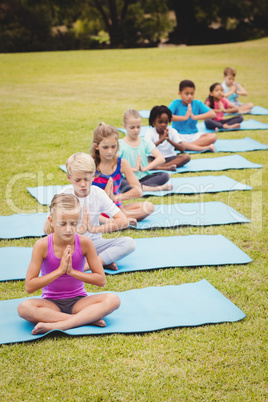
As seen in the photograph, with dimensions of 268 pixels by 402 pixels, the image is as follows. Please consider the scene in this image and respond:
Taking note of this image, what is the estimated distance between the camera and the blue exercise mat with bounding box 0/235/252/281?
13.4 feet

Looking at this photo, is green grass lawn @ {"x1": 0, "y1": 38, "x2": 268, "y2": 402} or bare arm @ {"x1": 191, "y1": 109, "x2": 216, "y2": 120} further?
bare arm @ {"x1": 191, "y1": 109, "x2": 216, "y2": 120}

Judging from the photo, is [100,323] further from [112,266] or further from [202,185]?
[202,185]

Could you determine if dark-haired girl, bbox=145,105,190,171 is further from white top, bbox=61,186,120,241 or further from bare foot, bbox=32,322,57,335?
bare foot, bbox=32,322,57,335

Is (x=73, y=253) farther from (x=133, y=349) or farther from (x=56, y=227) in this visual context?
(x=133, y=349)

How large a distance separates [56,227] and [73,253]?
23cm

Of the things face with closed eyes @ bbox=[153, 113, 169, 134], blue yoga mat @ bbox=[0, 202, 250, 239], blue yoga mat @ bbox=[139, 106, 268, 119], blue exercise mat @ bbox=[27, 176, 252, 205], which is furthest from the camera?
blue yoga mat @ bbox=[139, 106, 268, 119]

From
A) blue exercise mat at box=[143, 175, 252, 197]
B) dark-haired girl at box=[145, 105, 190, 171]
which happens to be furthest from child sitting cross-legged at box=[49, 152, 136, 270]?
dark-haired girl at box=[145, 105, 190, 171]

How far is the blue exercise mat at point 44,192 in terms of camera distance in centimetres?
574

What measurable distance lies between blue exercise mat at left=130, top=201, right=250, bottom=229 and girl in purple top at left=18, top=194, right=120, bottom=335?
1868 millimetres

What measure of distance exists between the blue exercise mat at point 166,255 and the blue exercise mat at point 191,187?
1390mm

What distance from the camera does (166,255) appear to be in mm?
4340

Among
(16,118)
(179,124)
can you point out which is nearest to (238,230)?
(179,124)

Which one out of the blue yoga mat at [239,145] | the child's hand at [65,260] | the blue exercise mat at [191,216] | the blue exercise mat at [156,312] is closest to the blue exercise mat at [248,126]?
the blue yoga mat at [239,145]

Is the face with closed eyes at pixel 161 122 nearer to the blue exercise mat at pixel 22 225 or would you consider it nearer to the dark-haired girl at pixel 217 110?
the blue exercise mat at pixel 22 225
